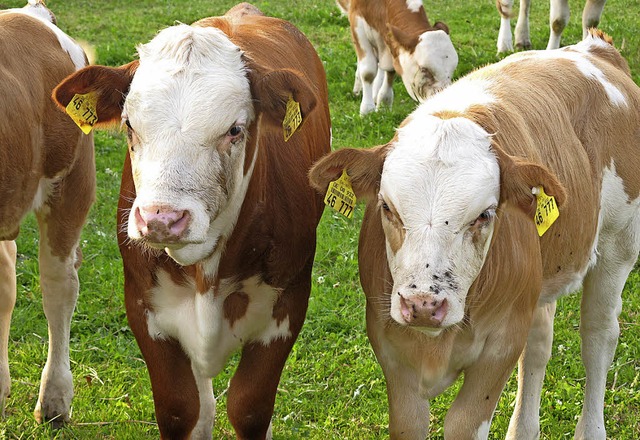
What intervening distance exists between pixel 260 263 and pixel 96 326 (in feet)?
8.04

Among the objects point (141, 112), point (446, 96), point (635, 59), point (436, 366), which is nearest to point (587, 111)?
point (446, 96)

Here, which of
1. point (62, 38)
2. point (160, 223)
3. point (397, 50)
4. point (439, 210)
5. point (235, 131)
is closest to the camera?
point (160, 223)

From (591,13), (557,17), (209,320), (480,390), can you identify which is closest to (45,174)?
(209,320)

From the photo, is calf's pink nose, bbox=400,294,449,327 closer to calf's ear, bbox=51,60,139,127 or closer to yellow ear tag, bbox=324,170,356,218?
yellow ear tag, bbox=324,170,356,218

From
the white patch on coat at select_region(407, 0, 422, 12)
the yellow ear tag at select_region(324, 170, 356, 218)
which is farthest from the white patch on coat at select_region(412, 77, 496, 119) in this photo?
the white patch on coat at select_region(407, 0, 422, 12)

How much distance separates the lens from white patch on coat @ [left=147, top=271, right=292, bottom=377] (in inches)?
180

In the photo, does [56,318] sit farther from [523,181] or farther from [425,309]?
[523,181]

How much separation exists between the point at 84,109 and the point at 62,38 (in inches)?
57.0

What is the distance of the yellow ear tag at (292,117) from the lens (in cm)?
427

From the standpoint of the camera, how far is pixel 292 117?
4.28 m

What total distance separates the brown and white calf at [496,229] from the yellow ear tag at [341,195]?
0.04m

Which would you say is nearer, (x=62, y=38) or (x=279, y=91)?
(x=279, y=91)

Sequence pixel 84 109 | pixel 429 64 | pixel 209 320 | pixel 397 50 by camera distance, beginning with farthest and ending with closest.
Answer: pixel 397 50, pixel 429 64, pixel 209 320, pixel 84 109

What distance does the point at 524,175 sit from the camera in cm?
408
